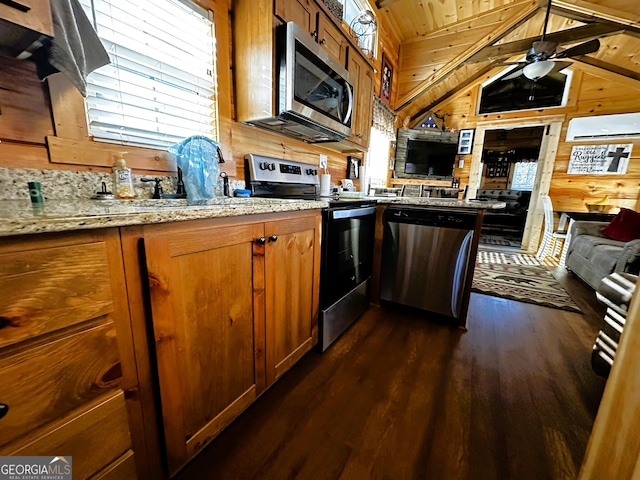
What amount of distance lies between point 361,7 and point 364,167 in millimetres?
1667

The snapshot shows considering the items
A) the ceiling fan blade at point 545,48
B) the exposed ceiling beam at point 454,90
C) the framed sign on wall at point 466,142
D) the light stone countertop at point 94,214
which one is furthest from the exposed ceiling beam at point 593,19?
the light stone countertop at point 94,214

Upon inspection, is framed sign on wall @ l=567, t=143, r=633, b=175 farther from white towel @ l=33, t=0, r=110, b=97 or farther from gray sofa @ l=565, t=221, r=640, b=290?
white towel @ l=33, t=0, r=110, b=97

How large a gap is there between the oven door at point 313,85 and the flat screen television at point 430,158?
2.86 meters

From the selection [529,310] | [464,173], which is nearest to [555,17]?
[464,173]

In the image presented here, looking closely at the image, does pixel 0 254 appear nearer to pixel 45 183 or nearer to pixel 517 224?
pixel 45 183

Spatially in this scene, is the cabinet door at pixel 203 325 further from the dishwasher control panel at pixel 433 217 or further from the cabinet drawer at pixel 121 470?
the dishwasher control panel at pixel 433 217

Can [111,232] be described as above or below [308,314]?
above

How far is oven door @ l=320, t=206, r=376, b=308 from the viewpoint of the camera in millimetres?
1468

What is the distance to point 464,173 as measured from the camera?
16.2 feet

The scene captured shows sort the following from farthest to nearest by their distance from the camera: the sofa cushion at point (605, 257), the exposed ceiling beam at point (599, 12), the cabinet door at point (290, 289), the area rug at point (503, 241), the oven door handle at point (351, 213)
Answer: the area rug at point (503, 241) → the exposed ceiling beam at point (599, 12) → the sofa cushion at point (605, 257) → the oven door handle at point (351, 213) → the cabinet door at point (290, 289)

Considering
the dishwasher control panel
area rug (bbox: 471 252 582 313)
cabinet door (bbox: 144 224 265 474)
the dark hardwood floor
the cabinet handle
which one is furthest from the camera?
area rug (bbox: 471 252 582 313)

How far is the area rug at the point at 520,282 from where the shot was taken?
2.47 meters

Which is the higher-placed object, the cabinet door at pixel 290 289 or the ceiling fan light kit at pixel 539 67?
the ceiling fan light kit at pixel 539 67

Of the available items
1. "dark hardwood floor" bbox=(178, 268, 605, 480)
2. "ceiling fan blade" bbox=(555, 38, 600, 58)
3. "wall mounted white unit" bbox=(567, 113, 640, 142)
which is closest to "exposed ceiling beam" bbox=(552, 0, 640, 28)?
A: "ceiling fan blade" bbox=(555, 38, 600, 58)
